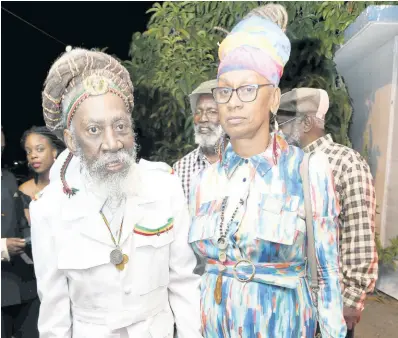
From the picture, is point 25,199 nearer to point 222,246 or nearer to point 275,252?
point 222,246

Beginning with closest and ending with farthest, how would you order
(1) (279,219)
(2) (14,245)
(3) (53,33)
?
(1) (279,219) → (2) (14,245) → (3) (53,33)

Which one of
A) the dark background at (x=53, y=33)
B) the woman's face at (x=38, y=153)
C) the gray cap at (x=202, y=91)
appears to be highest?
the dark background at (x=53, y=33)

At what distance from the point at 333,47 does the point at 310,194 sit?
6813 millimetres

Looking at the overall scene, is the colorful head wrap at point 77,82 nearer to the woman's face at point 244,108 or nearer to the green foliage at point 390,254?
the woman's face at point 244,108

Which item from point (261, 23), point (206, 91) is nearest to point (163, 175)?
point (261, 23)

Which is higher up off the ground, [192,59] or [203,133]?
[192,59]

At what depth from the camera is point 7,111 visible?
44.9 ft

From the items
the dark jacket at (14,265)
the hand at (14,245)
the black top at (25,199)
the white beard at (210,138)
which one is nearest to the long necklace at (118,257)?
the white beard at (210,138)

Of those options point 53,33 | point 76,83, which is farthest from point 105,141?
point 53,33

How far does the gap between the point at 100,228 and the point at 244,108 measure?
0.84 metres

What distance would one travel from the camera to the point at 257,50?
2.01m

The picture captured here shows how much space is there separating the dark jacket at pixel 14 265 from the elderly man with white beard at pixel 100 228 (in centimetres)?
181

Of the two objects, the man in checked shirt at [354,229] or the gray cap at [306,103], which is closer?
the man in checked shirt at [354,229]

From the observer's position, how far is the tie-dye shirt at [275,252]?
1947mm
